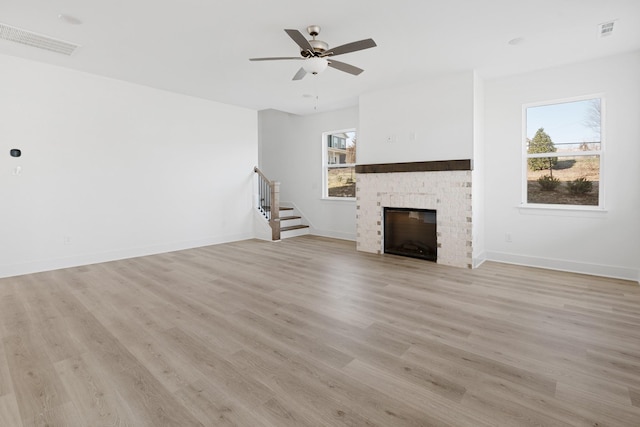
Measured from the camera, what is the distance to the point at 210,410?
1.77 metres

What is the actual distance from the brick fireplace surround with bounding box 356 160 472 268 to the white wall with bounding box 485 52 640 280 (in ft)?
2.45

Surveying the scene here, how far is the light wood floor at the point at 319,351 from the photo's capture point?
1.77 meters

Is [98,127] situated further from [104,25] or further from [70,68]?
[104,25]

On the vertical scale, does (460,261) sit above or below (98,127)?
below

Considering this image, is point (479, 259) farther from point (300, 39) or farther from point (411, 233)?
point (300, 39)

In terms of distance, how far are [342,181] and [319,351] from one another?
5.53m

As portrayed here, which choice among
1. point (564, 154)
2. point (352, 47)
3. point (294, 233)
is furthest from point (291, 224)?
point (564, 154)

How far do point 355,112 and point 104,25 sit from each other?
15.8 ft

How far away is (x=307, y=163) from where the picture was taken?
26.6ft

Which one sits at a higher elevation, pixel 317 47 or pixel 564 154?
pixel 317 47

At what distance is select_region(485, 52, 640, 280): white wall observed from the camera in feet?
13.7

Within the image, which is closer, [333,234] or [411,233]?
[411,233]

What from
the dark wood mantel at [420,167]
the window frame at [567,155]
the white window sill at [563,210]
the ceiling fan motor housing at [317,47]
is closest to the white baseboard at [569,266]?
the white window sill at [563,210]

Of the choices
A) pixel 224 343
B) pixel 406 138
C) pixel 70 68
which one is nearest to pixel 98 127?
pixel 70 68
